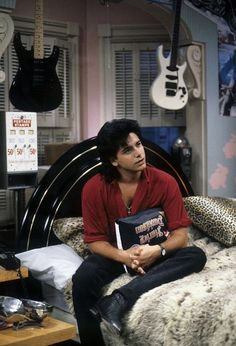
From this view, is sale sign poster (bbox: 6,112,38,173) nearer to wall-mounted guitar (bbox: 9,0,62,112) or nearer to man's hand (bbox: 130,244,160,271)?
wall-mounted guitar (bbox: 9,0,62,112)

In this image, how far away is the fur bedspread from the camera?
79.6 inches

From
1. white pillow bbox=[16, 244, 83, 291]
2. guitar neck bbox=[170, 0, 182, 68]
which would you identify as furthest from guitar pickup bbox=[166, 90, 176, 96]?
white pillow bbox=[16, 244, 83, 291]

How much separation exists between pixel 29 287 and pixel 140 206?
74cm

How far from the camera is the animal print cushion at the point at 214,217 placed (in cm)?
301

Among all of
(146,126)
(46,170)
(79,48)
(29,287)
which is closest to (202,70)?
(146,126)

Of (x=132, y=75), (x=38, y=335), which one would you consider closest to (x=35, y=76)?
(x=132, y=75)

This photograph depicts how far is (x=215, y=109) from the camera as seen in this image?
406 cm

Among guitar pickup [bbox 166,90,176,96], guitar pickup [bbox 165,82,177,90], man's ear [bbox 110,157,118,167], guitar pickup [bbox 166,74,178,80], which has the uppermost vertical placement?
guitar pickup [bbox 166,74,178,80]

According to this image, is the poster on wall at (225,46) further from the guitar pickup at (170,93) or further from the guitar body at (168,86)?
the guitar pickup at (170,93)

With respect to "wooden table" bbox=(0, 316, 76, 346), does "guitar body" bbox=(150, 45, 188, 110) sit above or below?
above

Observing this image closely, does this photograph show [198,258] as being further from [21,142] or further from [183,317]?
[21,142]

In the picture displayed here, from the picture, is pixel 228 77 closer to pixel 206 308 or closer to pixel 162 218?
pixel 162 218

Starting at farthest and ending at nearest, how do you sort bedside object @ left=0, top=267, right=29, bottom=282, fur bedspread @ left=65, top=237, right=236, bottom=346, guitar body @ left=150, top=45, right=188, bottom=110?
1. guitar body @ left=150, top=45, right=188, bottom=110
2. bedside object @ left=0, top=267, right=29, bottom=282
3. fur bedspread @ left=65, top=237, right=236, bottom=346

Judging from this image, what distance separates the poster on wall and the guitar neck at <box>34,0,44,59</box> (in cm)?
143
